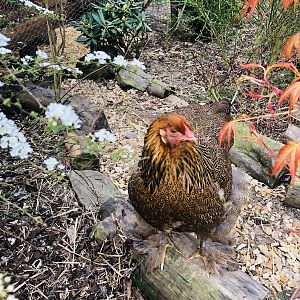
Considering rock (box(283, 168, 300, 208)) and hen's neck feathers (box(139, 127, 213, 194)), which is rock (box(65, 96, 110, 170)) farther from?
rock (box(283, 168, 300, 208))

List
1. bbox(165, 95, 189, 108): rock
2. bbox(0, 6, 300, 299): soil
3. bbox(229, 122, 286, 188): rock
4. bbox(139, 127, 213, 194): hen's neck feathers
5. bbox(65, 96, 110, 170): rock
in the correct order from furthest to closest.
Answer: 1. bbox(165, 95, 189, 108): rock
2. bbox(229, 122, 286, 188): rock
3. bbox(65, 96, 110, 170): rock
4. bbox(0, 6, 300, 299): soil
5. bbox(139, 127, 213, 194): hen's neck feathers

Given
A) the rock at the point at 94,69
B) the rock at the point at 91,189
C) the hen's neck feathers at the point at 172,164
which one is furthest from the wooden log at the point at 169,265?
the rock at the point at 94,69

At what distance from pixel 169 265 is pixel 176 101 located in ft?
7.78

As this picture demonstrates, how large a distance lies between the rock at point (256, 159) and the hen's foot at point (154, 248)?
1.21 metres

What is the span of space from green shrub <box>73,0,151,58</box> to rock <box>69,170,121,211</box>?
2006 mm

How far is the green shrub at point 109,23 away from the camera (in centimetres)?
451

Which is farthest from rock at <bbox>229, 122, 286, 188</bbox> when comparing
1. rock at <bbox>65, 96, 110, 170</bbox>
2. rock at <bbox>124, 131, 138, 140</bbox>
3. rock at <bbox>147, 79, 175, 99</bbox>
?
rock at <bbox>147, 79, 175, 99</bbox>

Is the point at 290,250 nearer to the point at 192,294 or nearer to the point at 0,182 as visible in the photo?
the point at 192,294

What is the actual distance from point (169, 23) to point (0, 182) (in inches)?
154

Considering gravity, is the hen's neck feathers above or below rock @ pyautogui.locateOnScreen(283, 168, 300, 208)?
above

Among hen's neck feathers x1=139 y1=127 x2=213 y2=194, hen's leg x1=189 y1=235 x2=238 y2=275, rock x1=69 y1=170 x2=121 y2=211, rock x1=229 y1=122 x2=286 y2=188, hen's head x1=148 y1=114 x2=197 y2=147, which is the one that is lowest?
rock x1=229 y1=122 x2=286 y2=188

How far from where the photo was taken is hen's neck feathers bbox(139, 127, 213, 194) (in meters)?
2.14

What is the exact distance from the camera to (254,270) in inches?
110

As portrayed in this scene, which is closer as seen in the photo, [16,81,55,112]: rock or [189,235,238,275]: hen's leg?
[189,235,238,275]: hen's leg
